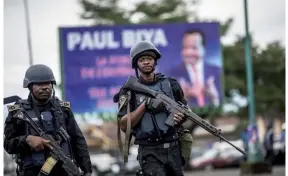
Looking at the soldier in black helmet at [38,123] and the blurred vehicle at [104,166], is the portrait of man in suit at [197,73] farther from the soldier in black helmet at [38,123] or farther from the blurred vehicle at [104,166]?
the soldier in black helmet at [38,123]

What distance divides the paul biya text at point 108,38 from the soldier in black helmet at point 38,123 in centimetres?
1504

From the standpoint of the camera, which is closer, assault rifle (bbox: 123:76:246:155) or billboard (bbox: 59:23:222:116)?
assault rifle (bbox: 123:76:246:155)

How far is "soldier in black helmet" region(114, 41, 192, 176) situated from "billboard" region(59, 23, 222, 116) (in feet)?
48.4

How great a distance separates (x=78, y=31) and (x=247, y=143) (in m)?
5.46

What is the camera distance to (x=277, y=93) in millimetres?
43594

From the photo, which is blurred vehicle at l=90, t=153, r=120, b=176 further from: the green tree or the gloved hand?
the gloved hand

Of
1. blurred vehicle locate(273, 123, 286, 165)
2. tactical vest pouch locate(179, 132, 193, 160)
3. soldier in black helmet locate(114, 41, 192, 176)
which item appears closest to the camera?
soldier in black helmet locate(114, 41, 192, 176)

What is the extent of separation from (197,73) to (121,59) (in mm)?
2233

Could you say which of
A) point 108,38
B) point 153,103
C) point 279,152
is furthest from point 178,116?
point 279,152

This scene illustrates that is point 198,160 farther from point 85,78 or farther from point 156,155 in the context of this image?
point 156,155

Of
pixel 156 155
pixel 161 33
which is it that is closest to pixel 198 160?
pixel 161 33

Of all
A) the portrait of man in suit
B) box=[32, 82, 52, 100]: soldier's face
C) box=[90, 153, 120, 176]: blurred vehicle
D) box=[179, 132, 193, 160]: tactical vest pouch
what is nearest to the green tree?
box=[90, 153, 120, 176]: blurred vehicle

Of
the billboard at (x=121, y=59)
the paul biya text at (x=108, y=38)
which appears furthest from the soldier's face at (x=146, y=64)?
the paul biya text at (x=108, y=38)

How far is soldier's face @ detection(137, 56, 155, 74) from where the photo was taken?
21.5 ft
